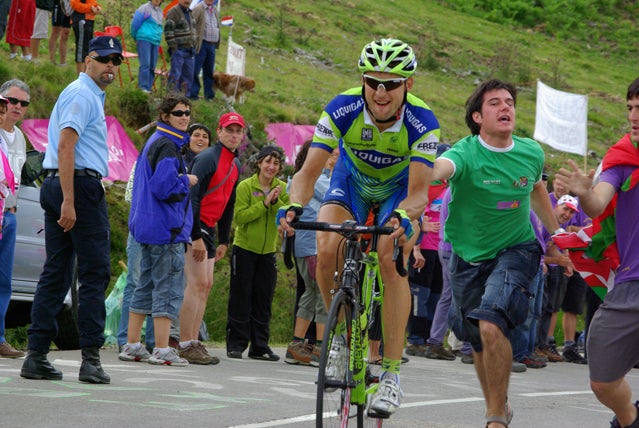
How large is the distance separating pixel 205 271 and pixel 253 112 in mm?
12038

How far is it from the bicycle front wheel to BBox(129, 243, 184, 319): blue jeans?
175 inches

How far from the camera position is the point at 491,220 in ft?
26.7

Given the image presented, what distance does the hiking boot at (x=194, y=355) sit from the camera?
1161 centimetres

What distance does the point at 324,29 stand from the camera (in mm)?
41906

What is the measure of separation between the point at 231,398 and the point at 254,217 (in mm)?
4113

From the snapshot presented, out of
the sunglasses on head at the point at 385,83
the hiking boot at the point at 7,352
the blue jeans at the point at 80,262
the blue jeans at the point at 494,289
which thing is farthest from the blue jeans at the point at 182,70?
the sunglasses on head at the point at 385,83

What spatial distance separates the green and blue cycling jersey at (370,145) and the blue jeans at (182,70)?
12819mm

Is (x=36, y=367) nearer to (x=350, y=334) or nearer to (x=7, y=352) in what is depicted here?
(x=7, y=352)

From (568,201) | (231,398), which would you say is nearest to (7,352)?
(231,398)

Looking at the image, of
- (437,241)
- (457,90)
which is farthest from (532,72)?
(437,241)

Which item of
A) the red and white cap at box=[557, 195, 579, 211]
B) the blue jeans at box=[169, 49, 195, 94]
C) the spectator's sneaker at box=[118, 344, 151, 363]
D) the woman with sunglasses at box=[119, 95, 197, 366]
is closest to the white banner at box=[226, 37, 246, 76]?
the blue jeans at box=[169, 49, 195, 94]

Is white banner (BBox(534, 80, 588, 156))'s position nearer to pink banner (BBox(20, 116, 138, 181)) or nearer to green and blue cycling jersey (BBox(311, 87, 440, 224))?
pink banner (BBox(20, 116, 138, 181))

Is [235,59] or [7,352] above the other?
[235,59]

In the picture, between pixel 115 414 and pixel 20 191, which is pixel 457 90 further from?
pixel 115 414
